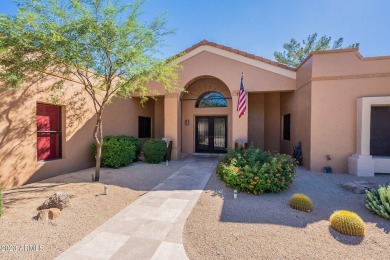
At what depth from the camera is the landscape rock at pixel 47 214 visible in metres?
4.18

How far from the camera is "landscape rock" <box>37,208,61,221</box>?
4176 millimetres

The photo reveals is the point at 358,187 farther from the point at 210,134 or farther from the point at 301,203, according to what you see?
the point at 210,134

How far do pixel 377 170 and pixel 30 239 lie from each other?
1089 centimetres

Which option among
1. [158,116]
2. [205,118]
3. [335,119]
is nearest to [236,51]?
[205,118]

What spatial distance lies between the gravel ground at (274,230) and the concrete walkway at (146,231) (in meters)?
0.26

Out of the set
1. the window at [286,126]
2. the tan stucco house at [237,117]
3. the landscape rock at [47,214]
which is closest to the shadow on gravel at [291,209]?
the tan stucco house at [237,117]

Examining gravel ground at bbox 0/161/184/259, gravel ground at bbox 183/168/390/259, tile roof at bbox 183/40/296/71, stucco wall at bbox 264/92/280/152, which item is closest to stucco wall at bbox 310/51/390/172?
tile roof at bbox 183/40/296/71

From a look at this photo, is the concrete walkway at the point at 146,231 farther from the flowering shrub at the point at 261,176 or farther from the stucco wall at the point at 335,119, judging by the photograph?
the stucco wall at the point at 335,119

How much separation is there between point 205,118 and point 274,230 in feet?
32.0

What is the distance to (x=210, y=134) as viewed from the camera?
1316cm

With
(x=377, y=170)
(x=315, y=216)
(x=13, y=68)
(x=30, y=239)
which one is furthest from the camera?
(x=377, y=170)

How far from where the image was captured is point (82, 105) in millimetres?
8867

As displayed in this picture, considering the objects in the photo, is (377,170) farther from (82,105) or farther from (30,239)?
(82,105)

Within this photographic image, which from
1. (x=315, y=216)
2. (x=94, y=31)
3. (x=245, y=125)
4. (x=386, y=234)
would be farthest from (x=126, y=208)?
(x=245, y=125)
